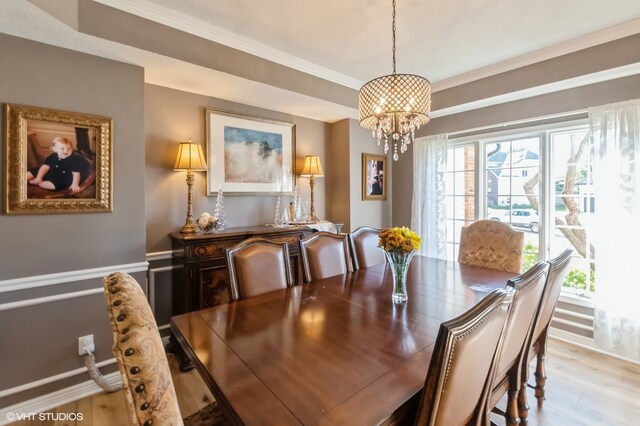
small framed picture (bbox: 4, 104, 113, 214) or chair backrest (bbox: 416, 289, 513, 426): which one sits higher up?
small framed picture (bbox: 4, 104, 113, 214)

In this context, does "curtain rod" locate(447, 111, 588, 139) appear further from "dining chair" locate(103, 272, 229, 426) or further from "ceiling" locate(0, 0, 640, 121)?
"dining chair" locate(103, 272, 229, 426)

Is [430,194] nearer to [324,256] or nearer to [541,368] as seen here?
[324,256]

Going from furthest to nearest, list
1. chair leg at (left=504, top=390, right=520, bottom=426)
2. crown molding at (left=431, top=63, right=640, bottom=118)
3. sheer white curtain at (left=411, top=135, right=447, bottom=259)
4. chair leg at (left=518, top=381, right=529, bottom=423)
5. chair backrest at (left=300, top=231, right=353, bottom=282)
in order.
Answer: sheer white curtain at (left=411, top=135, right=447, bottom=259)
crown molding at (left=431, top=63, right=640, bottom=118)
chair backrest at (left=300, top=231, right=353, bottom=282)
chair leg at (left=518, top=381, right=529, bottom=423)
chair leg at (left=504, top=390, right=520, bottom=426)

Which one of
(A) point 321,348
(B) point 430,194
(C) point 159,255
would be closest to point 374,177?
(B) point 430,194

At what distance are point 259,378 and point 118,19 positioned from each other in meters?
2.29

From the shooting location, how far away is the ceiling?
1936 millimetres

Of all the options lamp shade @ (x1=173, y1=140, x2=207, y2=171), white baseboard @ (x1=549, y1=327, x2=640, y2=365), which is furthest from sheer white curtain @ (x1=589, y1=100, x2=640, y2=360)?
lamp shade @ (x1=173, y1=140, x2=207, y2=171)

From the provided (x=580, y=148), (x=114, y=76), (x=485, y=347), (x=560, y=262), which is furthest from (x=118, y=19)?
(x=580, y=148)

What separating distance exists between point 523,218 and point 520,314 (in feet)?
8.13

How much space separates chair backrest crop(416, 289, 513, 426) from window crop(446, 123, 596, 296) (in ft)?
8.32

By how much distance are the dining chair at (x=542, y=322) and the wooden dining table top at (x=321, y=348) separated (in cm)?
30


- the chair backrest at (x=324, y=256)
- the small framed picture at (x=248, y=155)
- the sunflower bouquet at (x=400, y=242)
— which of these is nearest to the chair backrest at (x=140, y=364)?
the sunflower bouquet at (x=400, y=242)

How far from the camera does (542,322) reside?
1.69 metres

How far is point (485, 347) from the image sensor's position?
889 mm
